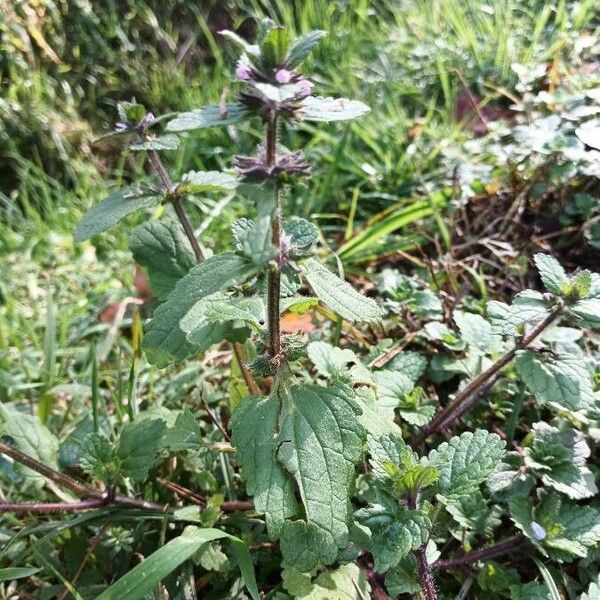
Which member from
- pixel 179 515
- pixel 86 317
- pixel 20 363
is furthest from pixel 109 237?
pixel 179 515

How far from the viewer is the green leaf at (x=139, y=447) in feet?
4.68

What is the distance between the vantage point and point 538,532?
1266mm

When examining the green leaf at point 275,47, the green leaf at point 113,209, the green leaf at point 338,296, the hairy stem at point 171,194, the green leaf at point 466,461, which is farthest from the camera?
the hairy stem at point 171,194

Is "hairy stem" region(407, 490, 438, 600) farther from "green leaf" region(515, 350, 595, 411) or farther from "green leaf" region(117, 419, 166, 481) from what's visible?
"green leaf" region(117, 419, 166, 481)

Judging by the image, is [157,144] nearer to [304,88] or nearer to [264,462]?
[304,88]

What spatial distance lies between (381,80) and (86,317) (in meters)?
1.70

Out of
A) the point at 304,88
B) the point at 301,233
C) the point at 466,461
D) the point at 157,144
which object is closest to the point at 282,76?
the point at 304,88

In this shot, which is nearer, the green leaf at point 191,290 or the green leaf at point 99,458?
the green leaf at point 191,290

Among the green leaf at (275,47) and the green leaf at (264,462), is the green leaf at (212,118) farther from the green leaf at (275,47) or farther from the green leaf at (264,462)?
the green leaf at (264,462)

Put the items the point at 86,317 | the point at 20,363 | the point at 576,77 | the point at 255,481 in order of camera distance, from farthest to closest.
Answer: the point at 576,77 → the point at 86,317 → the point at 20,363 → the point at 255,481

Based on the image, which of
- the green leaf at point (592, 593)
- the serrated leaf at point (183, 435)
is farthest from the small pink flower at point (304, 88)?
the green leaf at point (592, 593)

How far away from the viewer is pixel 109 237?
2.78 metres

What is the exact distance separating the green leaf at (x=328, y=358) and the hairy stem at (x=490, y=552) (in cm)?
44

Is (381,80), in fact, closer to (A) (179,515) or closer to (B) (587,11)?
(B) (587,11)
